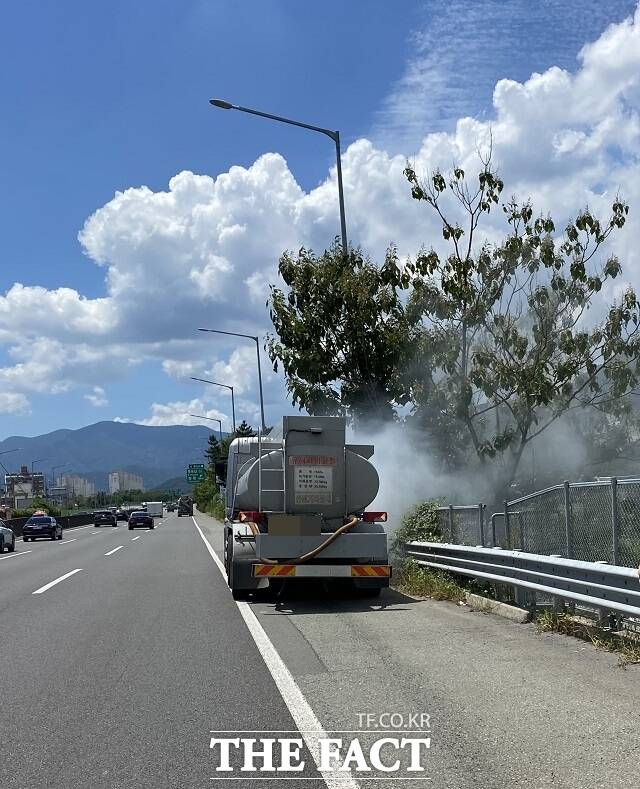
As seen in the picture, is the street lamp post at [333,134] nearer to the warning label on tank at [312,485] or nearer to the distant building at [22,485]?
the warning label on tank at [312,485]

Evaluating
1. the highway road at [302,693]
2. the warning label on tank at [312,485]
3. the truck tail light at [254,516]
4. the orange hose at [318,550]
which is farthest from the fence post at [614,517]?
the truck tail light at [254,516]

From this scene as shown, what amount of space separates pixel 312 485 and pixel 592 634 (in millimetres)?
5325

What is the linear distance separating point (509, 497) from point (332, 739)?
50.6 feet

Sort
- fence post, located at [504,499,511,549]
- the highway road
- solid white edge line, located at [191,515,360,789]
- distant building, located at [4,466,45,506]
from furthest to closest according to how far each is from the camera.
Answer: distant building, located at [4,466,45,506]
fence post, located at [504,499,511,549]
the highway road
solid white edge line, located at [191,515,360,789]

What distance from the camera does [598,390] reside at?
65.0ft

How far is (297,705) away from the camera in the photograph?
6496 mm

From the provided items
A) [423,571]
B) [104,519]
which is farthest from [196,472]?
[423,571]

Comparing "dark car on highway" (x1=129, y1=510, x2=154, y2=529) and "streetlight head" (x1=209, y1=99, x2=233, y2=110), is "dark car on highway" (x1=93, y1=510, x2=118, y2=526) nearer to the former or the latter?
"dark car on highway" (x1=129, y1=510, x2=154, y2=529)

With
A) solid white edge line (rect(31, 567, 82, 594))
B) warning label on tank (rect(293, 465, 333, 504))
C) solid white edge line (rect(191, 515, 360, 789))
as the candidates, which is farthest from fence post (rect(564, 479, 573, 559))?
solid white edge line (rect(31, 567, 82, 594))

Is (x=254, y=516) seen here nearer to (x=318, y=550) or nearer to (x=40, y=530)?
(x=318, y=550)

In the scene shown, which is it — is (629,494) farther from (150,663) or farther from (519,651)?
(150,663)

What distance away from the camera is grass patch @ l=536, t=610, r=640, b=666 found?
312 inches

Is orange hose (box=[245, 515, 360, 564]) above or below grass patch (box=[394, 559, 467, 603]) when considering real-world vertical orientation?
above

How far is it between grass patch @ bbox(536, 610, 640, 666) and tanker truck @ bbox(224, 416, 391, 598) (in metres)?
3.37
